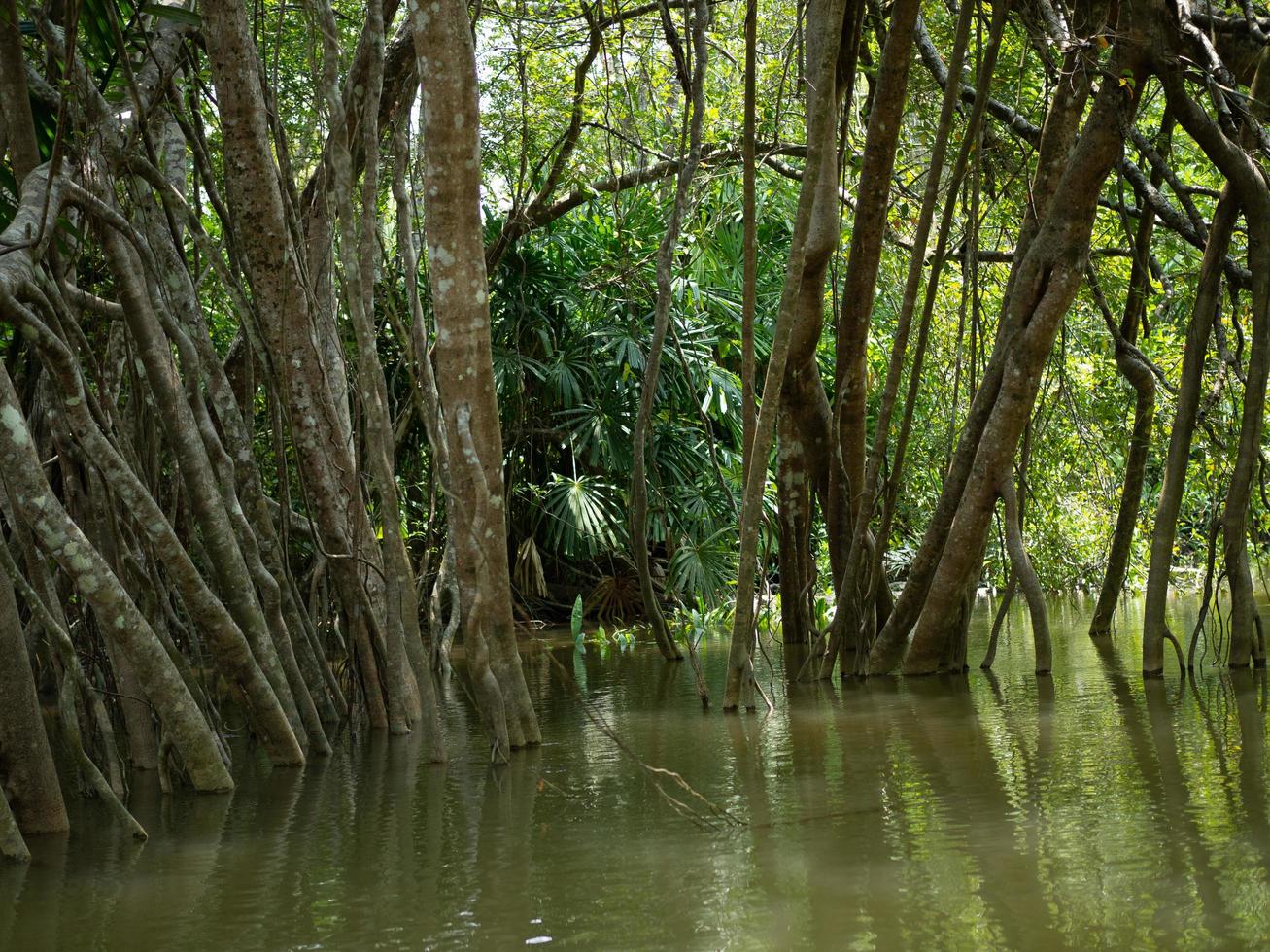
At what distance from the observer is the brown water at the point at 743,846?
2.58 m

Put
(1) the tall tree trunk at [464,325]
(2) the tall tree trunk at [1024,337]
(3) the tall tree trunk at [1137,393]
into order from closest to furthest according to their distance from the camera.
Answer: (1) the tall tree trunk at [464,325] → (2) the tall tree trunk at [1024,337] → (3) the tall tree trunk at [1137,393]

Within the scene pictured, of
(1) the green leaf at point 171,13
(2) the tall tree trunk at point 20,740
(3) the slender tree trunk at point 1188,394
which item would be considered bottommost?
(2) the tall tree trunk at point 20,740

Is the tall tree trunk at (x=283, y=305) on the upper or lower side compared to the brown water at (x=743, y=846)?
upper

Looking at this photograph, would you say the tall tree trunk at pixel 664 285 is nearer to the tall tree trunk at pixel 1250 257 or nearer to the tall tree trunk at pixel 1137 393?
the tall tree trunk at pixel 1250 257

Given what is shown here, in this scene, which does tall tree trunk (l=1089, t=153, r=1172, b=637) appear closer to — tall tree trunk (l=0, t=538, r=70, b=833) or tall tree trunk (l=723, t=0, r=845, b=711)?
tall tree trunk (l=723, t=0, r=845, b=711)

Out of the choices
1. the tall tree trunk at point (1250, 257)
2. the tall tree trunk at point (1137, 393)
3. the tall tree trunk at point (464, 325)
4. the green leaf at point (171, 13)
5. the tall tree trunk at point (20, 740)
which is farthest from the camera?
the tall tree trunk at point (1137, 393)

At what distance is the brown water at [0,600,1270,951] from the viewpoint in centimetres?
258

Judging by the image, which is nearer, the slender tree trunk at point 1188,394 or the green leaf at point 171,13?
the green leaf at point 171,13

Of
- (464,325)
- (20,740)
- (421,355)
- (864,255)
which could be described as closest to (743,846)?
(20,740)

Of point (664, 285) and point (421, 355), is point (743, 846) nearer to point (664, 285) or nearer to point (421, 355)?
point (421, 355)

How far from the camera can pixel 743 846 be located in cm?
324

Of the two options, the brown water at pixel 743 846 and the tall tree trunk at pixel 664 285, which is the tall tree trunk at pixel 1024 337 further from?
the tall tree trunk at pixel 664 285

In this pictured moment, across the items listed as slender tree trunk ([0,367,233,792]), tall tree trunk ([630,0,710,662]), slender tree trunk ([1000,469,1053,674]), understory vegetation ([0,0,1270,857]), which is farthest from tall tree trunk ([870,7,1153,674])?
slender tree trunk ([0,367,233,792])

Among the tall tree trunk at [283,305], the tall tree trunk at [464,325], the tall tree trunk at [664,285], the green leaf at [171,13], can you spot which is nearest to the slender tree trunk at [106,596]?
the tall tree trunk at [464,325]
